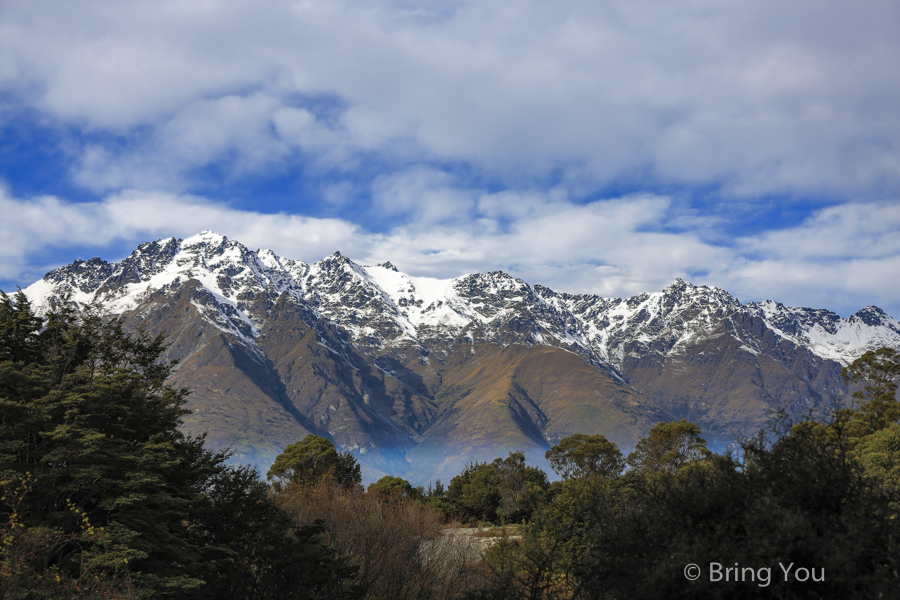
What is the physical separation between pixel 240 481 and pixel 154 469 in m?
4.27

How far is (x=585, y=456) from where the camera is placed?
8881 cm

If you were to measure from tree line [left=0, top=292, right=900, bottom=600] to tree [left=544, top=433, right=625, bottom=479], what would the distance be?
38.9 m

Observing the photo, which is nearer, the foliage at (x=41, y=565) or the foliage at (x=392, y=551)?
the foliage at (x=41, y=565)

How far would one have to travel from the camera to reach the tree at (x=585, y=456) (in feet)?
287

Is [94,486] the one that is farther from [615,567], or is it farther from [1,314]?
[615,567]

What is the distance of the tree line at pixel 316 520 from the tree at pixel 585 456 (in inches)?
1532

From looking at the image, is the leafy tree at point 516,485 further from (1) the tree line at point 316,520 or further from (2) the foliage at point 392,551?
(2) the foliage at point 392,551

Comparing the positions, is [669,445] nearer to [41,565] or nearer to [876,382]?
[876,382]

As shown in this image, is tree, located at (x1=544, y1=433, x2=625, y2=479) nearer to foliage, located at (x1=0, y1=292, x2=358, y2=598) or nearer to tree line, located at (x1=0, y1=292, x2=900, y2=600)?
tree line, located at (x1=0, y1=292, x2=900, y2=600)

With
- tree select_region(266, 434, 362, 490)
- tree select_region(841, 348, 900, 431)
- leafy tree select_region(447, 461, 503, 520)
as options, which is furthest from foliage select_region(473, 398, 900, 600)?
tree select_region(841, 348, 900, 431)

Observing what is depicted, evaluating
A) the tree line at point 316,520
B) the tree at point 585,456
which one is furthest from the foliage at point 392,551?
the tree at point 585,456

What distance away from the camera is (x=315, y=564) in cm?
2502

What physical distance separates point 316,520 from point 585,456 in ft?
228

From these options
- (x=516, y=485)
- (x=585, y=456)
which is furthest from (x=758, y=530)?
(x=585, y=456)
